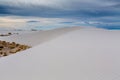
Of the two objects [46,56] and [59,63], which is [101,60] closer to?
[59,63]

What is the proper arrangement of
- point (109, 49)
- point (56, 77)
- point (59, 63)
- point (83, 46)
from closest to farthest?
point (56, 77), point (59, 63), point (109, 49), point (83, 46)

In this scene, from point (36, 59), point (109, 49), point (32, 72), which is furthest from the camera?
point (109, 49)

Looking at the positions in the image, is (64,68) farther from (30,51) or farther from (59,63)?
(30,51)

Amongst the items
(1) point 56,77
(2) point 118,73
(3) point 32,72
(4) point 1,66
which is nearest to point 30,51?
(4) point 1,66

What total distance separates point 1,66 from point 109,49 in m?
2.73

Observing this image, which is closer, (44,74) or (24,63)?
(44,74)

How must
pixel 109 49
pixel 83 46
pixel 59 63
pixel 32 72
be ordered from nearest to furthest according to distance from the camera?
pixel 32 72
pixel 59 63
pixel 109 49
pixel 83 46

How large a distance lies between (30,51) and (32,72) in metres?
1.92

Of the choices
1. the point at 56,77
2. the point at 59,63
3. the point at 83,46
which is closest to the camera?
the point at 56,77

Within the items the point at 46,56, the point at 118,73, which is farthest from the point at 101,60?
the point at 46,56

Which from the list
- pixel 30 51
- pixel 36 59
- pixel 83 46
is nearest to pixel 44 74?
pixel 36 59

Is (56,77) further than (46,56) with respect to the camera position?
No

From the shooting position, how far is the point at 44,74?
417 cm

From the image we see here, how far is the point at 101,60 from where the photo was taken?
4.90m
